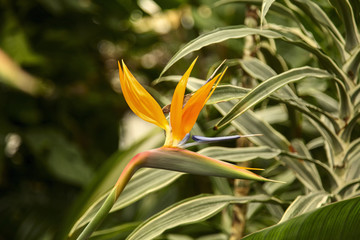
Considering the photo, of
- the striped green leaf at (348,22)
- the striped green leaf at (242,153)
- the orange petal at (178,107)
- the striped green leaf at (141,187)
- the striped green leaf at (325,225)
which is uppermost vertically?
the striped green leaf at (348,22)

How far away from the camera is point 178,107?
1.10ft

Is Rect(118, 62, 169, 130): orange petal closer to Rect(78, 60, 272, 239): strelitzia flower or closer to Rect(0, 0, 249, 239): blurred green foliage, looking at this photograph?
Rect(78, 60, 272, 239): strelitzia flower

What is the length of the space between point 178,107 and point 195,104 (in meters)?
0.01

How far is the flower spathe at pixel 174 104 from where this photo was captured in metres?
0.33

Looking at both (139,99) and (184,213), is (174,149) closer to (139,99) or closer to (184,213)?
(139,99)

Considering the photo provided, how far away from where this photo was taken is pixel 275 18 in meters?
0.91

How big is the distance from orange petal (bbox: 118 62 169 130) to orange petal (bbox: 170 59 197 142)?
13mm

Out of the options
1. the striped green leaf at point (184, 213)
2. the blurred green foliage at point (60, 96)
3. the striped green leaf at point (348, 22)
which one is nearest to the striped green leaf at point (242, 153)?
the striped green leaf at point (184, 213)

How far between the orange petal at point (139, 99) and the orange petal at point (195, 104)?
18 mm

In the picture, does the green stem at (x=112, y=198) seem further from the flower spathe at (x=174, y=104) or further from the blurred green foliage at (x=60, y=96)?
the blurred green foliage at (x=60, y=96)

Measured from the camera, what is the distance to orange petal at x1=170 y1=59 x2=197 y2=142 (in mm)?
333

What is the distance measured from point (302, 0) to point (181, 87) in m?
0.25

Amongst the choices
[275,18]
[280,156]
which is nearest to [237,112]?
[280,156]

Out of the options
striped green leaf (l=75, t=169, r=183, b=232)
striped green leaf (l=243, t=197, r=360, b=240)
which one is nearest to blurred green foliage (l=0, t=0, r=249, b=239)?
striped green leaf (l=75, t=169, r=183, b=232)
